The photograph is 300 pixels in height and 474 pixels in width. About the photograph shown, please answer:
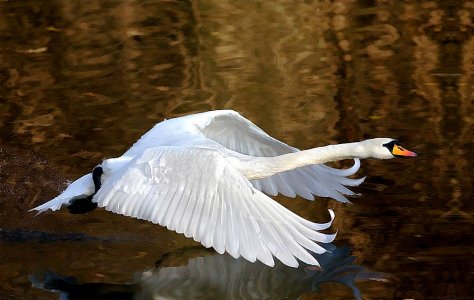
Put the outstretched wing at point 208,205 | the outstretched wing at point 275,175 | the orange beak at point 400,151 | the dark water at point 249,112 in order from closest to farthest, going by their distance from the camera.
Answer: the outstretched wing at point 208,205 → the orange beak at point 400,151 → the dark water at point 249,112 → the outstretched wing at point 275,175

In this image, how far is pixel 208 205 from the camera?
7207mm

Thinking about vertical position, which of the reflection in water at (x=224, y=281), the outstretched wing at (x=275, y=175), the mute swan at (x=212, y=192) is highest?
the mute swan at (x=212, y=192)

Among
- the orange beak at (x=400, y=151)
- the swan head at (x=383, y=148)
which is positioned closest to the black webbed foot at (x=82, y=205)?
the swan head at (x=383, y=148)

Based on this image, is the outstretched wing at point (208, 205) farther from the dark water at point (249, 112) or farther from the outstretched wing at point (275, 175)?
the outstretched wing at point (275, 175)

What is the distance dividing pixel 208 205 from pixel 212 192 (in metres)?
0.10

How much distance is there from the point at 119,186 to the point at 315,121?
14.4 feet

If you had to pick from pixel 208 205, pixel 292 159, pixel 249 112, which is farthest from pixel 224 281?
pixel 249 112

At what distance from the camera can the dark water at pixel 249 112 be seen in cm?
793

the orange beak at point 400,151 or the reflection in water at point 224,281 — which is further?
the reflection in water at point 224,281

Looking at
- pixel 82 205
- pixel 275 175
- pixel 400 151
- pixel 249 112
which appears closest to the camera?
pixel 400 151

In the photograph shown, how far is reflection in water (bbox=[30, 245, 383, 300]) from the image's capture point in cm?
756

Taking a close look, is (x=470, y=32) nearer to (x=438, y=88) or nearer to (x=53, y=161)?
(x=438, y=88)

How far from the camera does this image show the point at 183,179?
737cm

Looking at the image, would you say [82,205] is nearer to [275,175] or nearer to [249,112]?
[275,175]
